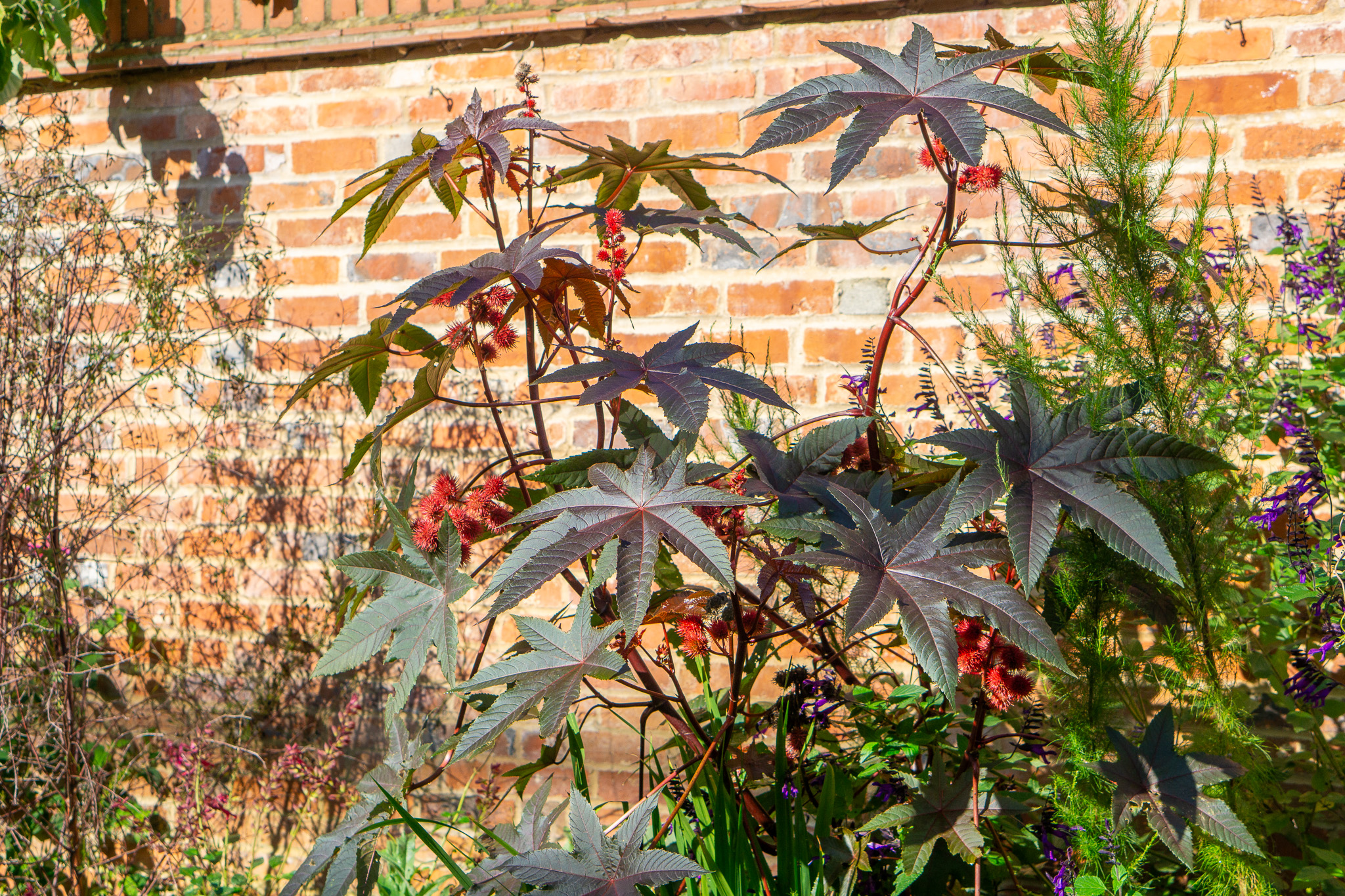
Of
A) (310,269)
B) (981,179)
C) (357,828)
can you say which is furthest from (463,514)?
(310,269)

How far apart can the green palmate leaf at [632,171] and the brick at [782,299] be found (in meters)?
0.46

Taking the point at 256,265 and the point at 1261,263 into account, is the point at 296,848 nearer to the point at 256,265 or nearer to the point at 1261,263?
the point at 256,265

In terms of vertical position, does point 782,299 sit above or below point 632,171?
below

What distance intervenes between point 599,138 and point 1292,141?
1446 mm

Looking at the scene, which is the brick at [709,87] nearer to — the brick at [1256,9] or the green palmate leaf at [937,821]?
the brick at [1256,9]

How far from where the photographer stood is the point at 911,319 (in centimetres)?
194

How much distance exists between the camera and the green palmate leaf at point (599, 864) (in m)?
1.02

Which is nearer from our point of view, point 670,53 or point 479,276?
point 479,276

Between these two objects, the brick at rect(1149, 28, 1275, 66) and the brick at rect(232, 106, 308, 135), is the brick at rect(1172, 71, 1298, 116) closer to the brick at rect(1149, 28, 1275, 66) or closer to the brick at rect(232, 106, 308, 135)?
the brick at rect(1149, 28, 1275, 66)

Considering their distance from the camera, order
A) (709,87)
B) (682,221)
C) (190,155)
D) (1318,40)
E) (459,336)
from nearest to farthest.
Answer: (459,336), (682,221), (1318,40), (709,87), (190,155)

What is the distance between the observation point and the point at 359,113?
2162mm

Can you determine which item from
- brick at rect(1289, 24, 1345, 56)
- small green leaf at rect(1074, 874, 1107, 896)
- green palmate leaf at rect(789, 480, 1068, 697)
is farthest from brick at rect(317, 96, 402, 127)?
small green leaf at rect(1074, 874, 1107, 896)

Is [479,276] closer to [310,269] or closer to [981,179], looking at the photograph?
[981,179]

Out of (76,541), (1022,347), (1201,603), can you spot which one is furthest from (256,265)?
(1201,603)
